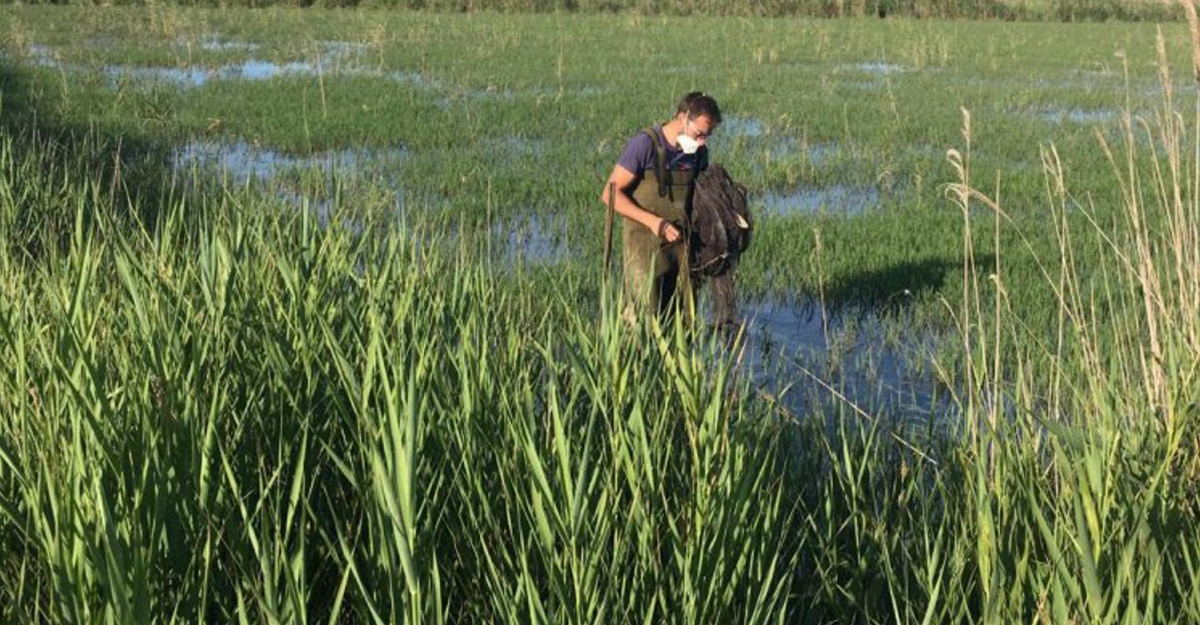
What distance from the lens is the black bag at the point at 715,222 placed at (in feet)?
17.2

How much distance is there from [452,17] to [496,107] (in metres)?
13.9

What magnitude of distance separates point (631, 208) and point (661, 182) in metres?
0.15

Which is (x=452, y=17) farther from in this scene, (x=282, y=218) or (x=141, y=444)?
(x=141, y=444)

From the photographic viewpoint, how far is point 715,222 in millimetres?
5246

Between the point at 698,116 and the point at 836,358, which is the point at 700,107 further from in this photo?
the point at 836,358

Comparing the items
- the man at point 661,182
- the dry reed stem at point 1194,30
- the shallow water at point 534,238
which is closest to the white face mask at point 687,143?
the man at point 661,182

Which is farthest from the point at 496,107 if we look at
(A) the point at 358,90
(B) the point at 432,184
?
(B) the point at 432,184

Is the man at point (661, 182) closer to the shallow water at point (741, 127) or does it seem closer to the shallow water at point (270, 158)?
the shallow water at point (270, 158)

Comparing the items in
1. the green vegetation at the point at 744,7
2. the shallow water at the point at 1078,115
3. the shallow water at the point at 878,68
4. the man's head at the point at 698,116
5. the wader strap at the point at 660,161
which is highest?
the green vegetation at the point at 744,7

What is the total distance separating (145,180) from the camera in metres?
8.38

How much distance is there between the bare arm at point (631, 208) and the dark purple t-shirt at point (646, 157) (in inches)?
1.3

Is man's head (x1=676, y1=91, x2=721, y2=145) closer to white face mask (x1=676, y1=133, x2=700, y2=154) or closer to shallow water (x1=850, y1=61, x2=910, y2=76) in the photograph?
white face mask (x1=676, y1=133, x2=700, y2=154)

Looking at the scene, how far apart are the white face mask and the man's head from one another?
15 mm

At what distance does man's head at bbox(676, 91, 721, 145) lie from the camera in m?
5.02
